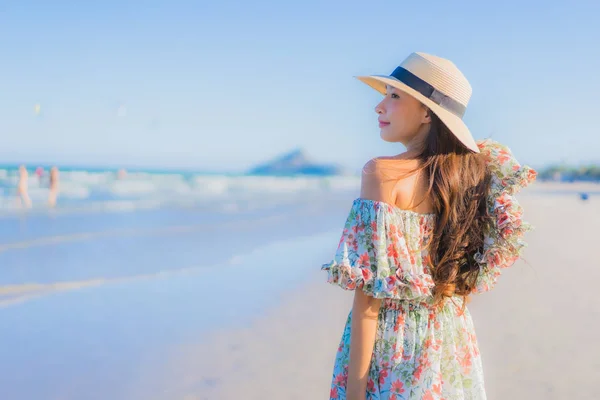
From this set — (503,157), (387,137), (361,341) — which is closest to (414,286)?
(361,341)

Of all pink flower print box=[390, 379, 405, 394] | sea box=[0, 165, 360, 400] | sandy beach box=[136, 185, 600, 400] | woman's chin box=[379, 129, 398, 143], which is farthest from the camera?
sea box=[0, 165, 360, 400]

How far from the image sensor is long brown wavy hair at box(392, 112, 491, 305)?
1.61 m

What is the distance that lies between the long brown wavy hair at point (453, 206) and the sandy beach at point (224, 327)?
226 cm

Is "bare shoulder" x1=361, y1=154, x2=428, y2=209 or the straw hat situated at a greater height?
the straw hat

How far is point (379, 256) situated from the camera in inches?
59.1

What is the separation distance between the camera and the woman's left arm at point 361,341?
5.06ft

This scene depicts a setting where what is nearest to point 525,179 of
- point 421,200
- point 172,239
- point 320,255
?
point 421,200

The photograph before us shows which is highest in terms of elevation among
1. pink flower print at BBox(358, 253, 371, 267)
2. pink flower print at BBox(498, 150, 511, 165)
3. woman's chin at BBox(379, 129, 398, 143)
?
woman's chin at BBox(379, 129, 398, 143)

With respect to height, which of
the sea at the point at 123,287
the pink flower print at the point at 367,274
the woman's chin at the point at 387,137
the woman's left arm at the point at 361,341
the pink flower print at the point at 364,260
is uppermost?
the woman's chin at the point at 387,137

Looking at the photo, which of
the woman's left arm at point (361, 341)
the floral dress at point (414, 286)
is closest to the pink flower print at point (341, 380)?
the floral dress at point (414, 286)

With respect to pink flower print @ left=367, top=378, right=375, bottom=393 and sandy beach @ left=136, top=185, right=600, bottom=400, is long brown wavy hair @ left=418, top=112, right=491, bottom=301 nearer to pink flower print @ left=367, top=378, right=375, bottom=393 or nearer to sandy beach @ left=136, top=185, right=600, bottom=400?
pink flower print @ left=367, top=378, right=375, bottom=393

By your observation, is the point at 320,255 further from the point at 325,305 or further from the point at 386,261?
the point at 386,261

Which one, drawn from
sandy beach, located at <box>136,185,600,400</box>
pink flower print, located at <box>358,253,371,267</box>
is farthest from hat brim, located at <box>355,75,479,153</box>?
sandy beach, located at <box>136,185,600,400</box>

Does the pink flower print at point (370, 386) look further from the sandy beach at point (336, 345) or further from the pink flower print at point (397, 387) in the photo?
the sandy beach at point (336, 345)
